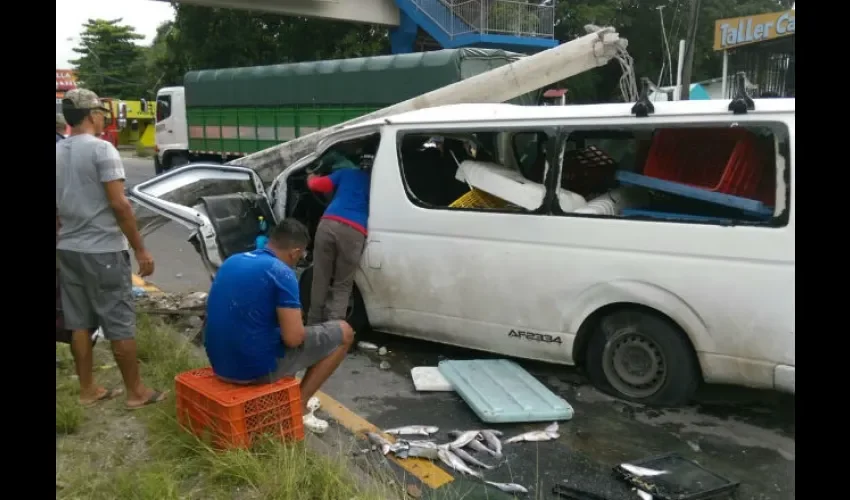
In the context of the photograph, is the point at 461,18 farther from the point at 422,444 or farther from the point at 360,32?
the point at 422,444

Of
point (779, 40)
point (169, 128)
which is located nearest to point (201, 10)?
point (169, 128)

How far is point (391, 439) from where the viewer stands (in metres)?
3.87

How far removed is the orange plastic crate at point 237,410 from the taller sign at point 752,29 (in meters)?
16.8

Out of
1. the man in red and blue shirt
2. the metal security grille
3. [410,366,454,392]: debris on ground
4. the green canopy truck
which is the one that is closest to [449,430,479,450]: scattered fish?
[410,366,454,392]: debris on ground

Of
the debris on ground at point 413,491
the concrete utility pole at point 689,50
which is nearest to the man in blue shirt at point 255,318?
the debris on ground at point 413,491

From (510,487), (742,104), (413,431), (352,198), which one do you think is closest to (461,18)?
(352,198)

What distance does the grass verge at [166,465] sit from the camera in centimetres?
299

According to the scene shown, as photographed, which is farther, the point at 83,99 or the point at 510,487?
the point at 83,99

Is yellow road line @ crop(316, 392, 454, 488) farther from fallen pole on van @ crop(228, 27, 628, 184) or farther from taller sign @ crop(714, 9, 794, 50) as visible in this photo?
taller sign @ crop(714, 9, 794, 50)

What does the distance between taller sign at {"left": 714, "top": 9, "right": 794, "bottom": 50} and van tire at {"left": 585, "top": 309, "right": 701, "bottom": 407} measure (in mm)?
15056

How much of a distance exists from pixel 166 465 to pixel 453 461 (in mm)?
1384

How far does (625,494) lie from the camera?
130 inches

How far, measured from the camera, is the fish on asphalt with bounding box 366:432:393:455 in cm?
372
